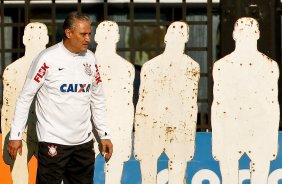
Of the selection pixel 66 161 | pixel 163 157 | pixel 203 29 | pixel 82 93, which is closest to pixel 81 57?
pixel 82 93

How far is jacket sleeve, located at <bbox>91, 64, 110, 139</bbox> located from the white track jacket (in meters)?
0.14

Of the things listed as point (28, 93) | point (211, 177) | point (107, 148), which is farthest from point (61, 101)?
point (211, 177)

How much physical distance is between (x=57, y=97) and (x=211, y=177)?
59.4 inches

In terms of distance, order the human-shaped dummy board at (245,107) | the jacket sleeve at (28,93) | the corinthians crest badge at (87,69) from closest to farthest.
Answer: the jacket sleeve at (28,93)
the corinthians crest badge at (87,69)
the human-shaped dummy board at (245,107)

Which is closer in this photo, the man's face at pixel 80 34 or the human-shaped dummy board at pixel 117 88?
the man's face at pixel 80 34

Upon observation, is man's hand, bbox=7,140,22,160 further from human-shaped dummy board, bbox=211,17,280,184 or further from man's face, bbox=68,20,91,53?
human-shaped dummy board, bbox=211,17,280,184

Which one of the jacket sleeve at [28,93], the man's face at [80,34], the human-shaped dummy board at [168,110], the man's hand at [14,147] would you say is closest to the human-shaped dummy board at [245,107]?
the human-shaped dummy board at [168,110]

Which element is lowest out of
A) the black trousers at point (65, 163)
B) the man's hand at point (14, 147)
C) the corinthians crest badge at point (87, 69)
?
the black trousers at point (65, 163)

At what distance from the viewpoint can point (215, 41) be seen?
27.0 feet

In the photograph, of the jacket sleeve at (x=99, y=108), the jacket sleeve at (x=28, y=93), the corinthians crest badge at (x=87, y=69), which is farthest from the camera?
the jacket sleeve at (x=99, y=108)

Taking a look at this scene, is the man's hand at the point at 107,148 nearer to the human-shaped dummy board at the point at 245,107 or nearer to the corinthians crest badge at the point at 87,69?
the corinthians crest badge at the point at 87,69

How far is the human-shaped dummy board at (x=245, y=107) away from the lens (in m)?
6.99

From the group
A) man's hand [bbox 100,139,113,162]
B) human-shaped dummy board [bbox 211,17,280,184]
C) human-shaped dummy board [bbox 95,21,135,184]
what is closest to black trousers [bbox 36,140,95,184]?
man's hand [bbox 100,139,113,162]

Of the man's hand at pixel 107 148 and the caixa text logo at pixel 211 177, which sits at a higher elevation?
the man's hand at pixel 107 148
